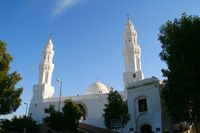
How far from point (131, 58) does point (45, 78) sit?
20.4 metres

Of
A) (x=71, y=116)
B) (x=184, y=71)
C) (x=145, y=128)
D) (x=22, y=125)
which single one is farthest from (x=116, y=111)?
(x=22, y=125)

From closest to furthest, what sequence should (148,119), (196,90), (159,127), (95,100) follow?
(196,90)
(159,127)
(148,119)
(95,100)

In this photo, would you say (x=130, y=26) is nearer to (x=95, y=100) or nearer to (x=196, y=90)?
(x=95, y=100)

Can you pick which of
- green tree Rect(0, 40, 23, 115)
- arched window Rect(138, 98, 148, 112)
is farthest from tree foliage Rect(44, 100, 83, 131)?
green tree Rect(0, 40, 23, 115)

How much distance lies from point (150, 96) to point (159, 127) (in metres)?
4.14

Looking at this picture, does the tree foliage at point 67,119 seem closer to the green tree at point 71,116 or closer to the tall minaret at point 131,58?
the green tree at point 71,116

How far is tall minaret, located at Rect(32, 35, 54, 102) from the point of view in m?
57.9

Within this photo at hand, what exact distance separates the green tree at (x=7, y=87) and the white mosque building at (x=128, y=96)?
14.9 meters

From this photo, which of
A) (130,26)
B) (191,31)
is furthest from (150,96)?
(130,26)

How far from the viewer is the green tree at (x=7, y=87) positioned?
22750 mm

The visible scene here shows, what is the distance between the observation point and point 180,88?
21781 millimetres

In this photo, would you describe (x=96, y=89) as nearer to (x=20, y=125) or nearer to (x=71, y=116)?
(x=20, y=125)

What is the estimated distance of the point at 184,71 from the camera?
21.5 m

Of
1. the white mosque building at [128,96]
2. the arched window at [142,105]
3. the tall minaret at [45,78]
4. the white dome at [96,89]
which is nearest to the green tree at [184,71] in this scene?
the white mosque building at [128,96]
